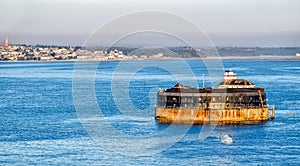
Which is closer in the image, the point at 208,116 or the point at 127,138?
the point at 127,138

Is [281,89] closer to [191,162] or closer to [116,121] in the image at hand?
[116,121]

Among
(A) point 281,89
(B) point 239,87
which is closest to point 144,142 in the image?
(B) point 239,87

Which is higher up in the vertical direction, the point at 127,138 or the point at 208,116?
the point at 208,116

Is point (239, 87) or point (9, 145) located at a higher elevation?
point (239, 87)

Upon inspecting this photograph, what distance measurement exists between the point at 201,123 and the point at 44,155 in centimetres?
1518

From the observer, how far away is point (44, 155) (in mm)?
39438

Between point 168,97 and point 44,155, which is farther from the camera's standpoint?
point 168,97

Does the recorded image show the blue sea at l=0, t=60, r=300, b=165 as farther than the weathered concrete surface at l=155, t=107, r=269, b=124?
No

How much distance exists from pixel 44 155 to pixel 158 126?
12.8 meters

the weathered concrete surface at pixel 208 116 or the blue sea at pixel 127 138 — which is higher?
the weathered concrete surface at pixel 208 116

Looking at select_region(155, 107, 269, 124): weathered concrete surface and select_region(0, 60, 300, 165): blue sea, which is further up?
select_region(155, 107, 269, 124): weathered concrete surface

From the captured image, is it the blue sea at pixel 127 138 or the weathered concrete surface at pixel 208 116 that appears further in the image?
the weathered concrete surface at pixel 208 116

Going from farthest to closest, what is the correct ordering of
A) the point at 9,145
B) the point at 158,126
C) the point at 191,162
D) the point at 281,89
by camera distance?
the point at 281,89 < the point at 158,126 < the point at 9,145 < the point at 191,162

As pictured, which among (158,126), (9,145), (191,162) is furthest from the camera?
(158,126)
